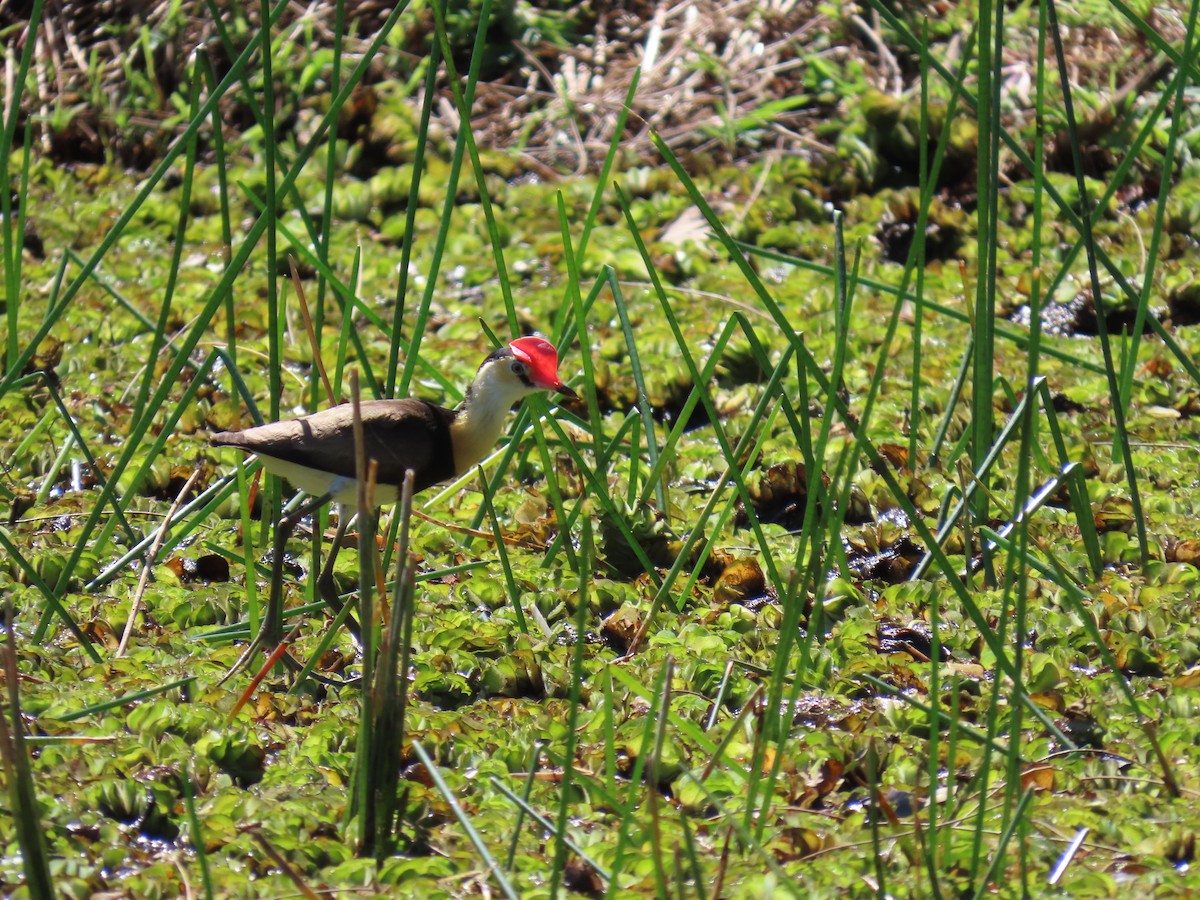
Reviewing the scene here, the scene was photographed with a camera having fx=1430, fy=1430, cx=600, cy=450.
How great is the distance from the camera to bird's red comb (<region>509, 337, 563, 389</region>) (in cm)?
389

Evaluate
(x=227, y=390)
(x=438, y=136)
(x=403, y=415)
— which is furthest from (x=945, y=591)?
(x=438, y=136)

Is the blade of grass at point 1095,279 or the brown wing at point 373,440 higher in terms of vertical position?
the blade of grass at point 1095,279

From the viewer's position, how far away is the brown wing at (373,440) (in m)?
3.49

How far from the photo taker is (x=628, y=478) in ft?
14.6

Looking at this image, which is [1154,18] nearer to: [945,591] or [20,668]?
[945,591]

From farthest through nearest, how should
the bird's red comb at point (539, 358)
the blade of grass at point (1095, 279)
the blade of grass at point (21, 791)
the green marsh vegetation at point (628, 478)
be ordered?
the bird's red comb at point (539, 358) → the blade of grass at point (1095, 279) → the green marsh vegetation at point (628, 478) → the blade of grass at point (21, 791)

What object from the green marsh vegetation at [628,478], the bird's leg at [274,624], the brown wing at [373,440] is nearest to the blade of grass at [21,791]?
the green marsh vegetation at [628,478]

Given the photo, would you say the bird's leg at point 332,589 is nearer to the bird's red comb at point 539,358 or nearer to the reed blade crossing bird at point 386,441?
the reed blade crossing bird at point 386,441

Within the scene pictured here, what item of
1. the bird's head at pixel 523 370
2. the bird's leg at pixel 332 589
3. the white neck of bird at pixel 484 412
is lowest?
the bird's leg at pixel 332 589

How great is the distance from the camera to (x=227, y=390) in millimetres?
5043

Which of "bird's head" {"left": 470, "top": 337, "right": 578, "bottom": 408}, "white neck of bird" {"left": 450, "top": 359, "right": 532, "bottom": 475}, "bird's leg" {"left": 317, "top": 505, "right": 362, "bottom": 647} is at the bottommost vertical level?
"bird's leg" {"left": 317, "top": 505, "right": 362, "bottom": 647}

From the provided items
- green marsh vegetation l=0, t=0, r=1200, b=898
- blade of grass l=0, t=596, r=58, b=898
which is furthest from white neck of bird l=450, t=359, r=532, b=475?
blade of grass l=0, t=596, r=58, b=898

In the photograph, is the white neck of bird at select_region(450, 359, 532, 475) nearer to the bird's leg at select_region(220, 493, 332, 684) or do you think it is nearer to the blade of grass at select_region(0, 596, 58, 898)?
the bird's leg at select_region(220, 493, 332, 684)

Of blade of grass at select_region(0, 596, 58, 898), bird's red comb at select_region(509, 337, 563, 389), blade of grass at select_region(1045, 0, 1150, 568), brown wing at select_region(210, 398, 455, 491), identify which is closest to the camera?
blade of grass at select_region(0, 596, 58, 898)
